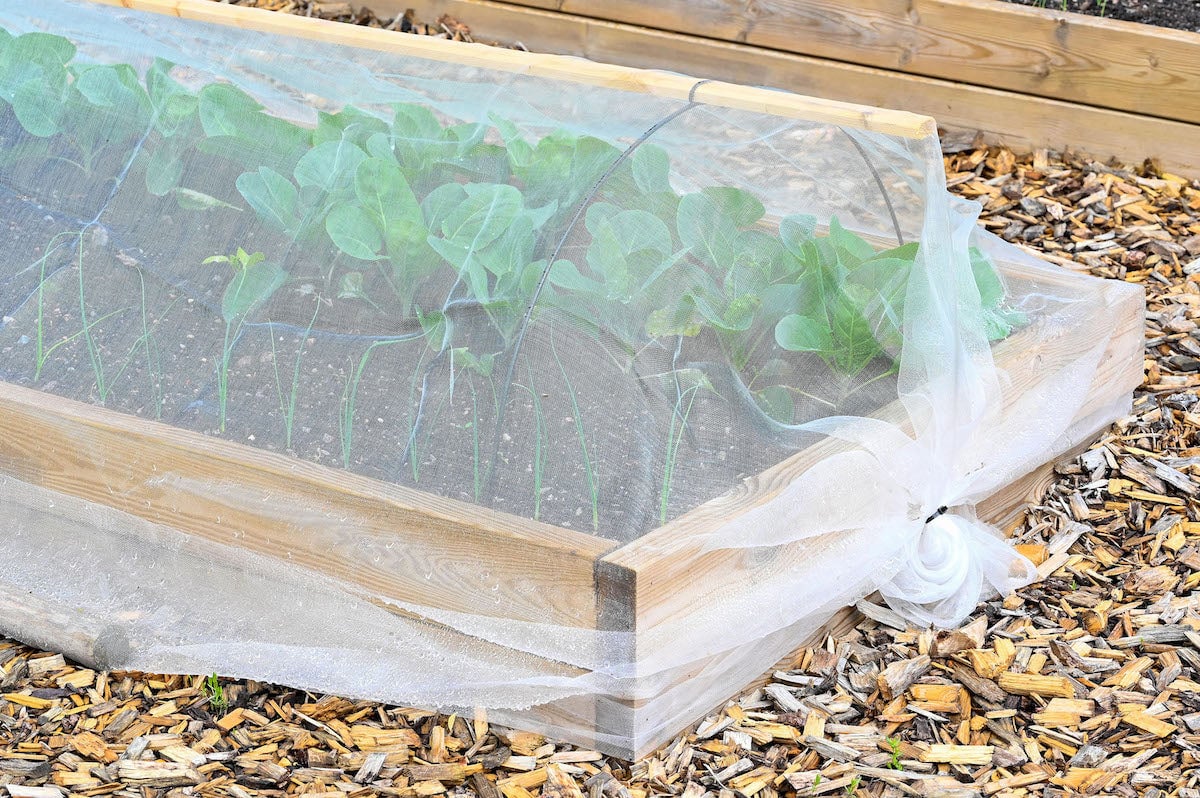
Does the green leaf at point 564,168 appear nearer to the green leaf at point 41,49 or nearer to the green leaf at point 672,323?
the green leaf at point 672,323

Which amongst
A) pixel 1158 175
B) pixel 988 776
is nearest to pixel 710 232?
pixel 988 776

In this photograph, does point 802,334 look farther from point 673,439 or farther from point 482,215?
point 482,215

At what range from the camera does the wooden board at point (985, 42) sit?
136 inches

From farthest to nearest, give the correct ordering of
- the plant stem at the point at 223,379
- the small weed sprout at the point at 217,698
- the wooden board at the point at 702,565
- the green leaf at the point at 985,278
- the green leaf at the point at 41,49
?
the green leaf at the point at 41,49 → the green leaf at the point at 985,278 → the plant stem at the point at 223,379 → the small weed sprout at the point at 217,698 → the wooden board at the point at 702,565

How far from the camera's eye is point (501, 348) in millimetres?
2115

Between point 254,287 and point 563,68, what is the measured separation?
2.13 feet

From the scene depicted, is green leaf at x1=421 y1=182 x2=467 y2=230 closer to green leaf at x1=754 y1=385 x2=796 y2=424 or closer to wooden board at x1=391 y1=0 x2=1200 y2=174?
green leaf at x1=754 y1=385 x2=796 y2=424

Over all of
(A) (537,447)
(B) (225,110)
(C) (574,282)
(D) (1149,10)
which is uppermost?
(D) (1149,10)

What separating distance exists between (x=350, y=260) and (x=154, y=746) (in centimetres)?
84

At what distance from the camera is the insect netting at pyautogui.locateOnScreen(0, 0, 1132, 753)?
79.2 inches

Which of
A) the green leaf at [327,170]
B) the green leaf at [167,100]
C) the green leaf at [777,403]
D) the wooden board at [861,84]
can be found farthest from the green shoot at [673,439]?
the wooden board at [861,84]

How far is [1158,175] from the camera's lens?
140 inches

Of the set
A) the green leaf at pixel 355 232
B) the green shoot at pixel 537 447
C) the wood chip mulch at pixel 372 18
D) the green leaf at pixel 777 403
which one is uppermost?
the wood chip mulch at pixel 372 18

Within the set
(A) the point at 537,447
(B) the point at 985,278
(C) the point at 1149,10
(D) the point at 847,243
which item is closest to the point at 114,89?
(A) the point at 537,447
